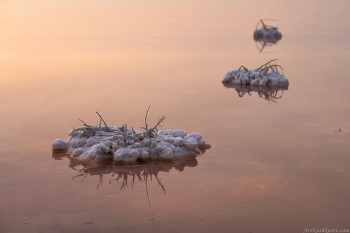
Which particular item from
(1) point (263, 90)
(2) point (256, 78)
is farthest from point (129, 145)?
(2) point (256, 78)

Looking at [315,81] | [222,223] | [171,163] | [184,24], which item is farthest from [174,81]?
[184,24]

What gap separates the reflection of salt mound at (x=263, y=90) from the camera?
9.05 metres

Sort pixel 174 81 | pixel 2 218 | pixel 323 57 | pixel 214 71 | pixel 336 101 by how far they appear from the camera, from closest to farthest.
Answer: pixel 2 218 → pixel 336 101 → pixel 174 81 → pixel 214 71 → pixel 323 57

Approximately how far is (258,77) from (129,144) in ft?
16.8

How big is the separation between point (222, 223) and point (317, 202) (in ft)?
3.64

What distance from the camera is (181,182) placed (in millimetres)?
5156

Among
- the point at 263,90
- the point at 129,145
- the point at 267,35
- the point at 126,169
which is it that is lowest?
the point at 126,169

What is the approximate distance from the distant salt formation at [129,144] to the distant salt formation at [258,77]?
4.14 metres

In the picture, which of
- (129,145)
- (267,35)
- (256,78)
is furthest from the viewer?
(267,35)

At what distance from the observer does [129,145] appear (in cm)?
580

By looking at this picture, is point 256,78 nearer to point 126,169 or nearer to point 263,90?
point 263,90

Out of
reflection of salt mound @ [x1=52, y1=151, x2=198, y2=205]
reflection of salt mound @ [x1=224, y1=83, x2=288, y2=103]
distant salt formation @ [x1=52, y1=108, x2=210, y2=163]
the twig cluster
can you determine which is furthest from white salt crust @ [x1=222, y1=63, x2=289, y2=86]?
reflection of salt mound @ [x1=52, y1=151, x2=198, y2=205]

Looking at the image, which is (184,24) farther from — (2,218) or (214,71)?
(2,218)

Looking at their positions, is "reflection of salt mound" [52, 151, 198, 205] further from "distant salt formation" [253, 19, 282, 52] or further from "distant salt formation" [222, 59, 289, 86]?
"distant salt formation" [253, 19, 282, 52]
